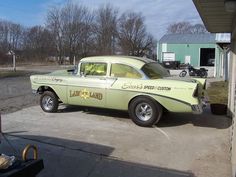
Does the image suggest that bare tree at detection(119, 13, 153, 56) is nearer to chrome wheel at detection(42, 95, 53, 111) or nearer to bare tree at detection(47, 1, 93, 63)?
bare tree at detection(47, 1, 93, 63)

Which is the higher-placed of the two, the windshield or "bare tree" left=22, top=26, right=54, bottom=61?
"bare tree" left=22, top=26, right=54, bottom=61

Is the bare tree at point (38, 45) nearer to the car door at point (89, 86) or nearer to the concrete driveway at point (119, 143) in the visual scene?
the car door at point (89, 86)

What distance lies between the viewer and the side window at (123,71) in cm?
984

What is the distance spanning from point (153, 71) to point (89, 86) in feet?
5.90

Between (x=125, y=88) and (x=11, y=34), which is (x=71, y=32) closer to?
(x=11, y=34)

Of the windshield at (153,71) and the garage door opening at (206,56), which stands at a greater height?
the garage door opening at (206,56)

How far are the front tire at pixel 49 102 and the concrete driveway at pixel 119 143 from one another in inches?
9.4

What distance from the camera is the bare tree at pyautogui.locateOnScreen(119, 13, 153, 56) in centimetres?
5944

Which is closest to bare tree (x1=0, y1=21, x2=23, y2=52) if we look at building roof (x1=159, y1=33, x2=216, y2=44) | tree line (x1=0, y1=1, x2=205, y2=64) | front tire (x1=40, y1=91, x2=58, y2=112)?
tree line (x1=0, y1=1, x2=205, y2=64)

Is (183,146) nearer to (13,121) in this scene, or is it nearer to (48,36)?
(13,121)

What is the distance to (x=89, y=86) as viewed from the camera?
10.2 meters

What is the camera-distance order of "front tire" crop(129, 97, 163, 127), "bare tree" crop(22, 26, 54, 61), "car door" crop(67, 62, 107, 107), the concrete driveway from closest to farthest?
1. the concrete driveway
2. "front tire" crop(129, 97, 163, 127)
3. "car door" crop(67, 62, 107, 107)
4. "bare tree" crop(22, 26, 54, 61)

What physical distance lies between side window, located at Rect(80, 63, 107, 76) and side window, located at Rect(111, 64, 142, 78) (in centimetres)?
27

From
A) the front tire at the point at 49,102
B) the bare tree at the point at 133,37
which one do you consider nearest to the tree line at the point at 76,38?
the bare tree at the point at 133,37
